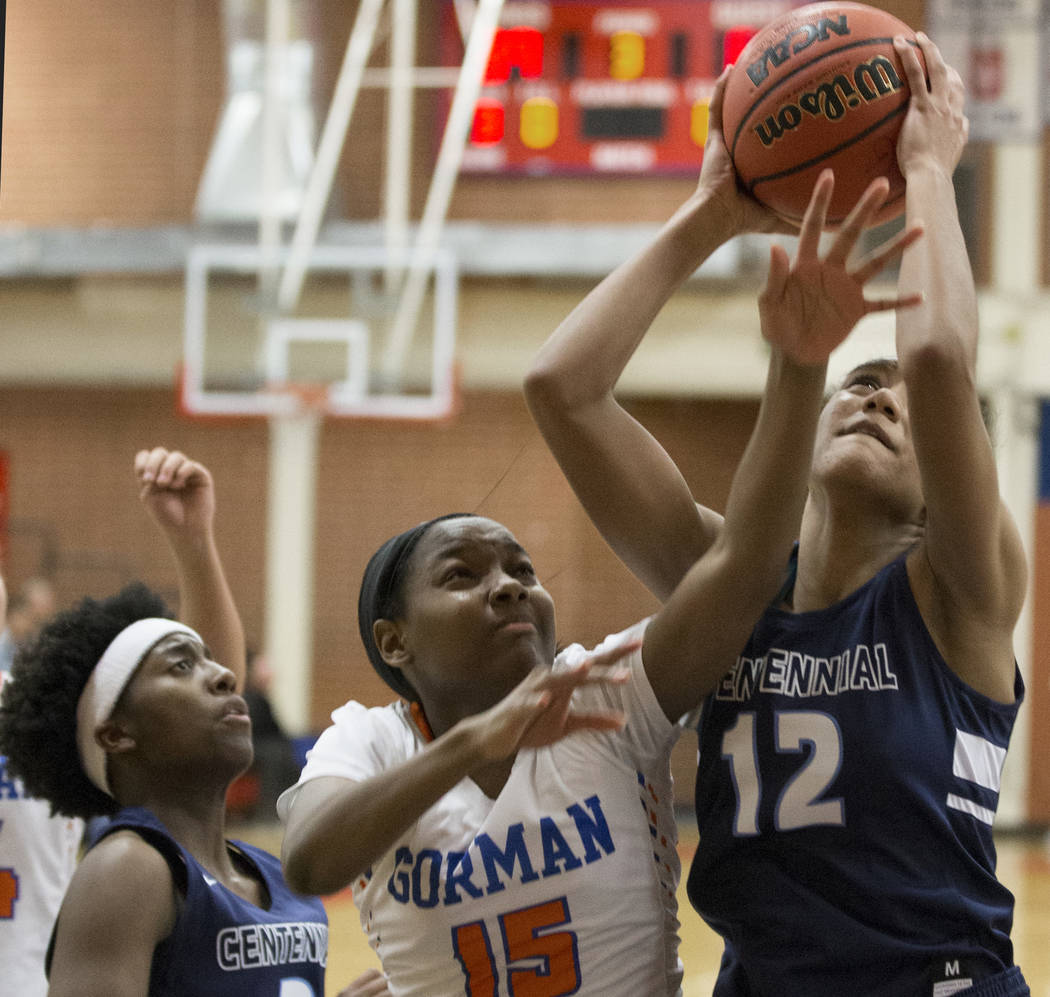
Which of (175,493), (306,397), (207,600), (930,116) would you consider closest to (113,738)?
(207,600)

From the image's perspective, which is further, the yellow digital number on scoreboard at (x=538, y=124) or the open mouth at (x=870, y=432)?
the yellow digital number on scoreboard at (x=538, y=124)

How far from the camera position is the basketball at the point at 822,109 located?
1841 mm

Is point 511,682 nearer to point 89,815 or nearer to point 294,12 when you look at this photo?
point 89,815

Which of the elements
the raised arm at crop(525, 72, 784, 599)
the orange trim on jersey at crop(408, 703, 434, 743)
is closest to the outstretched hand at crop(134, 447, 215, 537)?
the orange trim on jersey at crop(408, 703, 434, 743)

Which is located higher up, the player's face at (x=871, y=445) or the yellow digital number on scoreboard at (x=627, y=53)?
the yellow digital number on scoreboard at (x=627, y=53)

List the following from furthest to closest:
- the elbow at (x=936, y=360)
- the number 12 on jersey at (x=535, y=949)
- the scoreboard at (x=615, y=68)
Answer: the scoreboard at (x=615, y=68)
the number 12 on jersey at (x=535, y=949)
the elbow at (x=936, y=360)

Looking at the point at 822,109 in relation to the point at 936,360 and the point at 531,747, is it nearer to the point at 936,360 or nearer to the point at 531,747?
the point at 936,360

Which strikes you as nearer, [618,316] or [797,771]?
[797,771]

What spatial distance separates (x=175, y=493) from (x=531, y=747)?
4.29 feet

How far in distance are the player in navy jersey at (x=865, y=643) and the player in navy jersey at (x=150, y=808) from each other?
680 millimetres

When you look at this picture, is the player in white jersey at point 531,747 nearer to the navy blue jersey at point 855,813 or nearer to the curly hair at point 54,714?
the navy blue jersey at point 855,813

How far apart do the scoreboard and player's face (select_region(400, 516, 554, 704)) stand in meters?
6.98

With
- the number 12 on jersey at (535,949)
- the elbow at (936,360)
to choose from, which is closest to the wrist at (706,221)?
the elbow at (936,360)

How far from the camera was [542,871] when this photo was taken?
1764 millimetres
